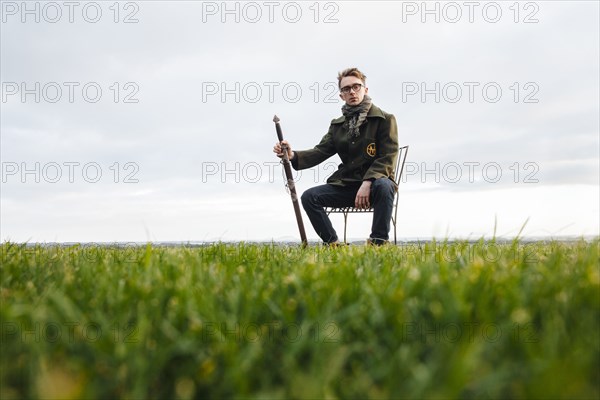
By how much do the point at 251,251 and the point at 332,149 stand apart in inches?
141

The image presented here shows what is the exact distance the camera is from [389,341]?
1429mm

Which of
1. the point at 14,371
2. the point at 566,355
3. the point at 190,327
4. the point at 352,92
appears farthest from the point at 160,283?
the point at 352,92

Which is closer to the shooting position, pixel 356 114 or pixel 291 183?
pixel 291 183

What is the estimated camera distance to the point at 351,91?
20.1ft

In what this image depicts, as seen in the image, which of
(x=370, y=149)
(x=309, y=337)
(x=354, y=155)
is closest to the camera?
(x=309, y=337)

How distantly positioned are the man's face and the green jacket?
0.73ft

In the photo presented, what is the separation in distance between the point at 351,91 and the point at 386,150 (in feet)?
2.74

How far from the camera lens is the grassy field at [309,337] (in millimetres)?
1168

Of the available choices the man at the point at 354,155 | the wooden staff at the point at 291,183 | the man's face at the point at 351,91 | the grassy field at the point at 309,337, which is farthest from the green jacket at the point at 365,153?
the grassy field at the point at 309,337

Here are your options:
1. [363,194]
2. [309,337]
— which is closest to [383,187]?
[363,194]

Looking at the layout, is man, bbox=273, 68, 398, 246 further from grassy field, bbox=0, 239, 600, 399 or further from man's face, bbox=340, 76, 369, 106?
grassy field, bbox=0, 239, 600, 399

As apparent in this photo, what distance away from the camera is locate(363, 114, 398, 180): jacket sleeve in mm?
5816

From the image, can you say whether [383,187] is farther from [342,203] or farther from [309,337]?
[309,337]

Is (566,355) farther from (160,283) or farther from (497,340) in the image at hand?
(160,283)
